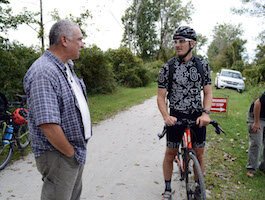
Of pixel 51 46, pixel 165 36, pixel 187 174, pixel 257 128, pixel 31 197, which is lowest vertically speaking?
pixel 31 197

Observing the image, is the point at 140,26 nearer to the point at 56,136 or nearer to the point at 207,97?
the point at 207,97

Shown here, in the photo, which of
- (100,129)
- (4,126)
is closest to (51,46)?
(4,126)

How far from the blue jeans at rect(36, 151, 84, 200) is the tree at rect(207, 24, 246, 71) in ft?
153

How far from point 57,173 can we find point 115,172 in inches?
129

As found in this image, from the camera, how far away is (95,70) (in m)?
18.5

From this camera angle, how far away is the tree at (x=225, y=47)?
50.2 metres

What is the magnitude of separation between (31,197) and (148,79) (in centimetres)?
2367

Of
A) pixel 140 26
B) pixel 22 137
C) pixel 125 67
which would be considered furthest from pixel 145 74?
pixel 22 137

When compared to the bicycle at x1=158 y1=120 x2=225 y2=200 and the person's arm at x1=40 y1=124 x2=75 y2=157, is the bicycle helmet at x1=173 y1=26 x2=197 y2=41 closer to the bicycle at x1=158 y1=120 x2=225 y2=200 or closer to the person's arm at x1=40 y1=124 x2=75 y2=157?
the bicycle at x1=158 y1=120 x2=225 y2=200

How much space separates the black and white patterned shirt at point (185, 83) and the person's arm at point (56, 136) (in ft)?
5.93

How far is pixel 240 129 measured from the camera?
9.95m

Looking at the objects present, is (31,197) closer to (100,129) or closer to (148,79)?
(100,129)

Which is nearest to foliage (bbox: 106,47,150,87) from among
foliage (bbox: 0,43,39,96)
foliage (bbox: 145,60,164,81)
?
foliage (bbox: 145,60,164,81)

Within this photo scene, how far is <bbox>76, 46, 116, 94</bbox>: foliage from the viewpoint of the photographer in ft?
58.3
